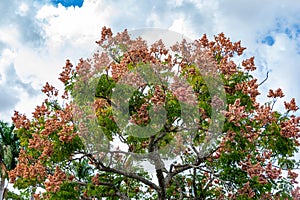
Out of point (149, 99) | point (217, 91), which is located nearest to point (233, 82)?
point (217, 91)

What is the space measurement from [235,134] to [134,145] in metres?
3.04

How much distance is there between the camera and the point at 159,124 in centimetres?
882

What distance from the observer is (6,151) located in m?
19.5

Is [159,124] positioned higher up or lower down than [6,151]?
lower down

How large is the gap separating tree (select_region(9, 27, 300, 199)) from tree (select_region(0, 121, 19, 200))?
1007 centimetres

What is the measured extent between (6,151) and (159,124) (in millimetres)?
13170

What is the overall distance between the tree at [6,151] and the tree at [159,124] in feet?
33.0

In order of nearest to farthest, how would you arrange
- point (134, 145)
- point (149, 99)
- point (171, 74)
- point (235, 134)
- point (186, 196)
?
point (235, 134) < point (149, 99) < point (171, 74) < point (134, 145) < point (186, 196)

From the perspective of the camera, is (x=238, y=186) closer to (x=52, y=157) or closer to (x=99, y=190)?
(x=99, y=190)

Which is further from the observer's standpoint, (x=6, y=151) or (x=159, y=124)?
(x=6, y=151)

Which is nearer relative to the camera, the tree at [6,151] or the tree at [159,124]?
the tree at [159,124]

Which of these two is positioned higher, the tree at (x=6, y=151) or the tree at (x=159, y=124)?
the tree at (x=6, y=151)

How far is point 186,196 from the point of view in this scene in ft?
36.8

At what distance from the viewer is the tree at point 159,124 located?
8.45 metres
